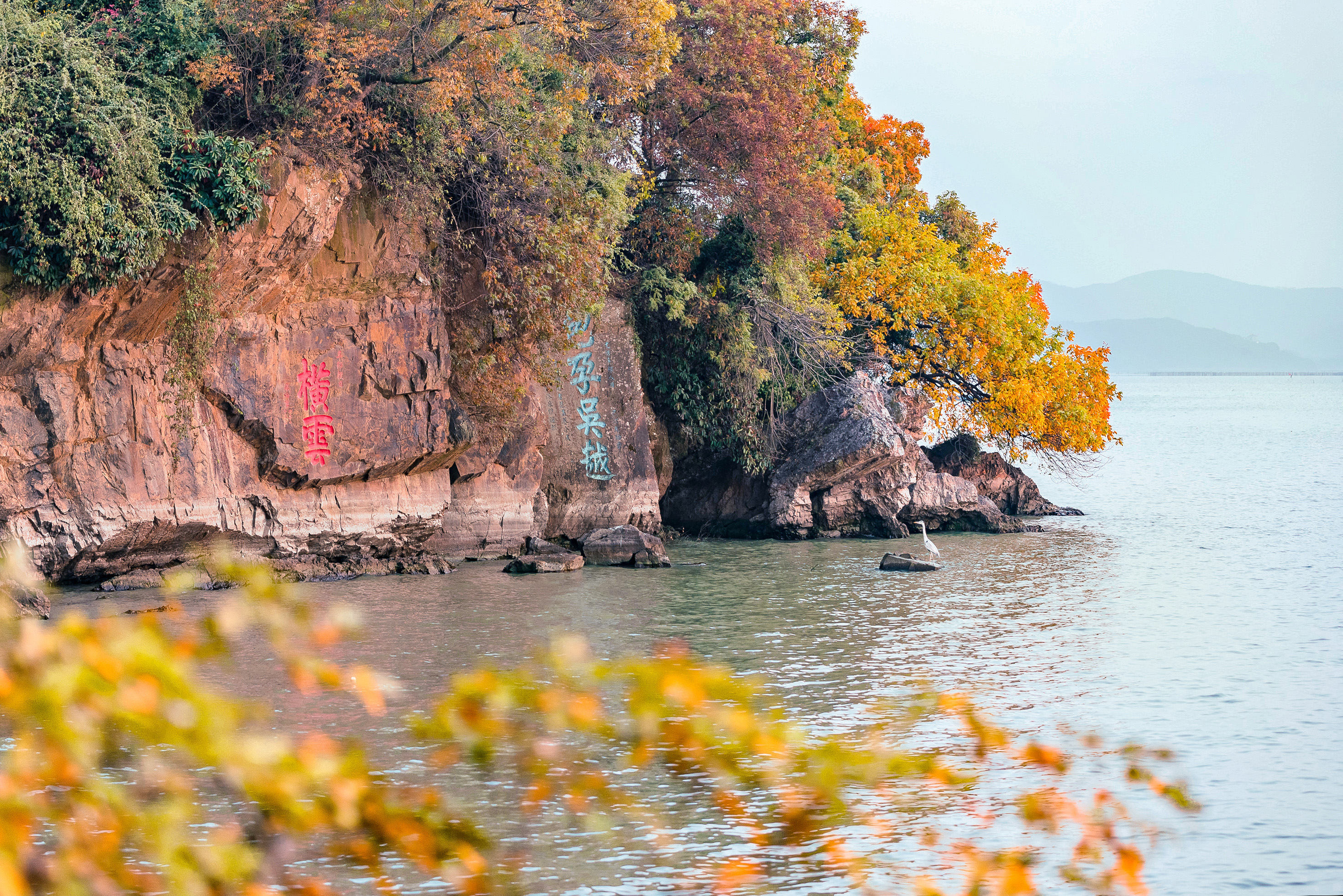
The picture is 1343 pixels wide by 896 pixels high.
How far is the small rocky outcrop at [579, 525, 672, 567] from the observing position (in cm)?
1834

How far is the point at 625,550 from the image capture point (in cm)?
1838

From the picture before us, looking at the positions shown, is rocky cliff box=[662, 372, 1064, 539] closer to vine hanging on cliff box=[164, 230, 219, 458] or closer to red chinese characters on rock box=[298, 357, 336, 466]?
red chinese characters on rock box=[298, 357, 336, 466]

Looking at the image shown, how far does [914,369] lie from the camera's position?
23922 mm

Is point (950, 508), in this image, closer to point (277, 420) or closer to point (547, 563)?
point (547, 563)

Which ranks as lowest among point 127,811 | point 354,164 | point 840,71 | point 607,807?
point 607,807

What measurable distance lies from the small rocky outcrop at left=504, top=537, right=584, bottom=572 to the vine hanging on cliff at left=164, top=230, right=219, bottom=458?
498cm

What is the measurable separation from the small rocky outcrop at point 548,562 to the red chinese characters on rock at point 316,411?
3169 millimetres

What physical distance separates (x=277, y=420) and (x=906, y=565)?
30.4 ft

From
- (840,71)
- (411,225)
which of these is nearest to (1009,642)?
(411,225)

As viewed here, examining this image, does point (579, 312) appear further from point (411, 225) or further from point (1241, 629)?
point (1241, 629)

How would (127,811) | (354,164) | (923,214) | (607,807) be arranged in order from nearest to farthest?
(127,811) < (607,807) < (354,164) < (923,214)

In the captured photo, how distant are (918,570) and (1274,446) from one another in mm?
46545

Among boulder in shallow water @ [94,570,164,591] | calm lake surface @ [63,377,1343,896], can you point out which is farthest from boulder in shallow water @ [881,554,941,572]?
boulder in shallow water @ [94,570,164,591]

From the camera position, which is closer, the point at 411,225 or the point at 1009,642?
the point at 1009,642
